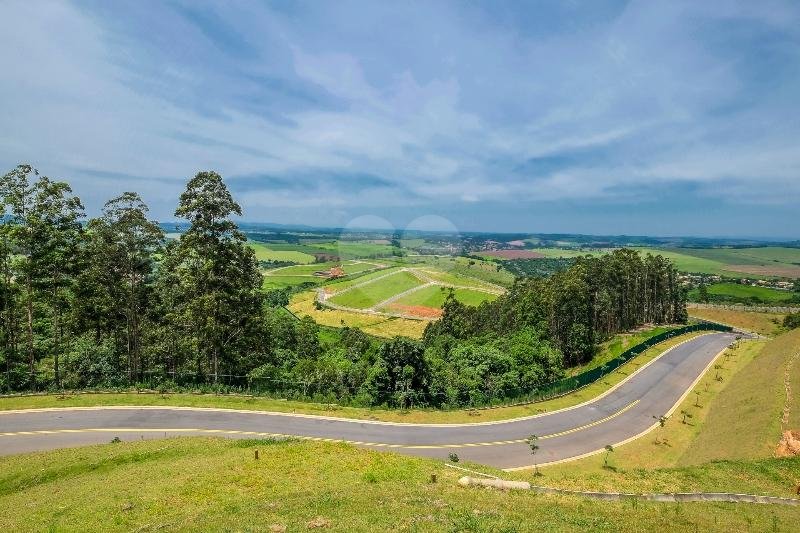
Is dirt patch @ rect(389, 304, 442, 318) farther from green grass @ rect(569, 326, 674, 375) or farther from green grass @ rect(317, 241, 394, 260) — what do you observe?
green grass @ rect(569, 326, 674, 375)

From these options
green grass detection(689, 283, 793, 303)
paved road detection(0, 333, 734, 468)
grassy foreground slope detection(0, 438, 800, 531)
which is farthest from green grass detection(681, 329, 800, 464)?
green grass detection(689, 283, 793, 303)

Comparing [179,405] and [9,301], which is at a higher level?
[9,301]

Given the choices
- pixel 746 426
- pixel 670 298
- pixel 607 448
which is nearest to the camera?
pixel 607 448

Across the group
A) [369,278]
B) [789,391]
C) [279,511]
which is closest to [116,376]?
[279,511]

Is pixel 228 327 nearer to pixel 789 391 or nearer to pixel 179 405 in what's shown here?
pixel 179 405

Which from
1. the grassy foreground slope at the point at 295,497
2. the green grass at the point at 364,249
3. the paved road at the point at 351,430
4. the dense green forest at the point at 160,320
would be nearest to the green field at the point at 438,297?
the green grass at the point at 364,249

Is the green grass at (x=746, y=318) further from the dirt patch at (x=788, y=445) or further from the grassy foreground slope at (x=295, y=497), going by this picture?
the grassy foreground slope at (x=295, y=497)

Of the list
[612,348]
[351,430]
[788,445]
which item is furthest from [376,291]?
[788,445]
